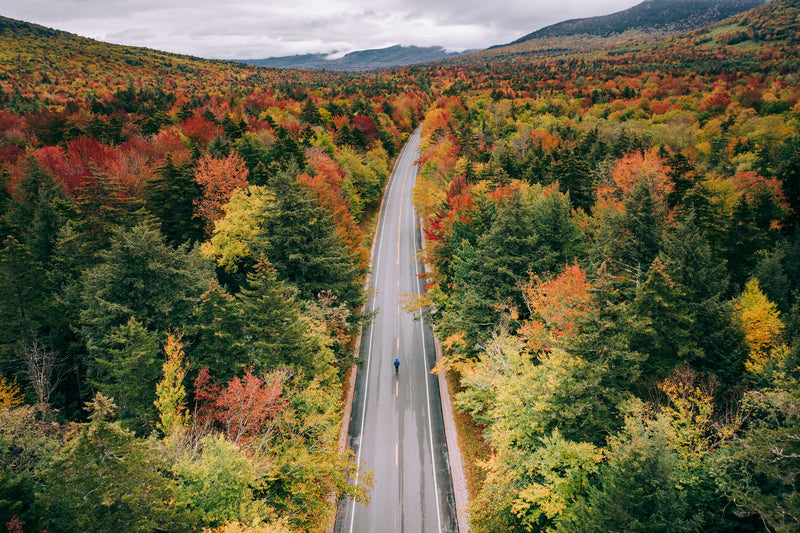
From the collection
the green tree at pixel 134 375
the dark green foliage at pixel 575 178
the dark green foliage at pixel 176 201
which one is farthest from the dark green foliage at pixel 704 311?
the dark green foliage at pixel 176 201

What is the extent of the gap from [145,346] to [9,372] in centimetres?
1289

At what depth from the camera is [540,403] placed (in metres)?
16.7

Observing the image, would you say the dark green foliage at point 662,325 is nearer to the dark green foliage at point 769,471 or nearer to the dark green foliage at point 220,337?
the dark green foliage at point 769,471

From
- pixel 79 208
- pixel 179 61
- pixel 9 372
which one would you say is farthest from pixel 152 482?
pixel 179 61

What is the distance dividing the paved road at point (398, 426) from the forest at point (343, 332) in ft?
6.76

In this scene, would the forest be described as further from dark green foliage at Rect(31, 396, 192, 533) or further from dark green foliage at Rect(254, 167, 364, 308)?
dark green foliage at Rect(254, 167, 364, 308)

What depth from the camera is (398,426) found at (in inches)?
1111

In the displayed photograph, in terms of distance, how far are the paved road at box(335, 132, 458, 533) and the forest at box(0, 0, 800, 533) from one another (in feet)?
6.76

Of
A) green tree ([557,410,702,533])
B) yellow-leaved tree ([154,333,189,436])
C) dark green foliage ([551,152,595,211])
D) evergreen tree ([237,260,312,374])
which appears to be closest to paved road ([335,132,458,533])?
evergreen tree ([237,260,312,374])

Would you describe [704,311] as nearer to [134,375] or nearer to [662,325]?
[662,325]

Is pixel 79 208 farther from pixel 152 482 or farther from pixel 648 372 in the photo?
pixel 648 372

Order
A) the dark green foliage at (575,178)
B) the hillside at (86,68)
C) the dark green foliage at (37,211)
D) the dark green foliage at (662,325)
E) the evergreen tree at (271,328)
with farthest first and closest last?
the hillside at (86,68) → the dark green foliage at (575,178) → the dark green foliage at (37,211) → the dark green foliage at (662,325) → the evergreen tree at (271,328)

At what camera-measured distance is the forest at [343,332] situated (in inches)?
523

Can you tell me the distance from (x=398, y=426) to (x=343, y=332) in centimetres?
872
